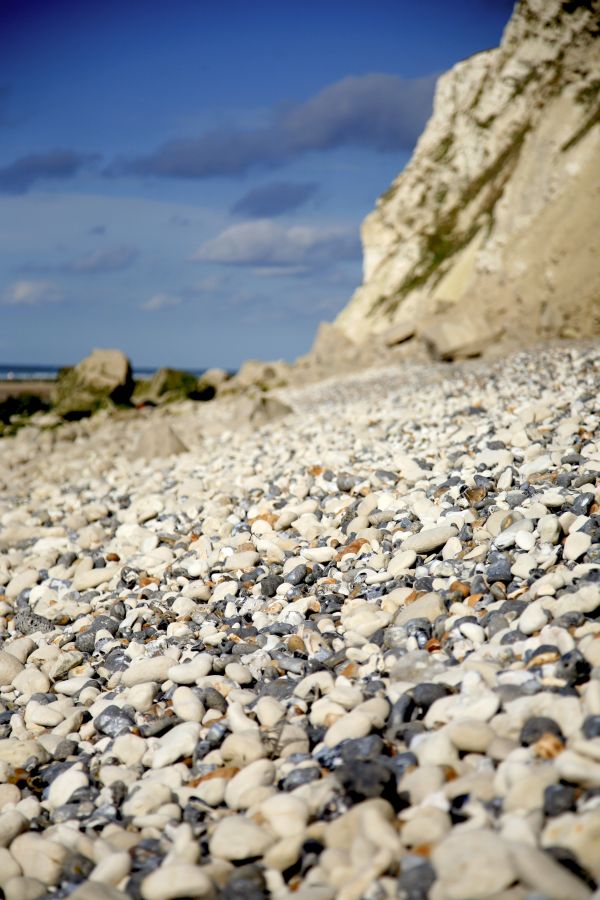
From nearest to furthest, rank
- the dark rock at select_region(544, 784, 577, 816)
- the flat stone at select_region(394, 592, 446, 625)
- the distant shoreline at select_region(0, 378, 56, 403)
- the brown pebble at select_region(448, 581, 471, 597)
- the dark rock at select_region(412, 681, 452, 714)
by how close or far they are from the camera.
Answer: the dark rock at select_region(544, 784, 577, 816)
the dark rock at select_region(412, 681, 452, 714)
the flat stone at select_region(394, 592, 446, 625)
the brown pebble at select_region(448, 581, 471, 597)
the distant shoreline at select_region(0, 378, 56, 403)

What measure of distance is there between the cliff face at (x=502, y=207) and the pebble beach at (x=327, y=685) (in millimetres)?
12598

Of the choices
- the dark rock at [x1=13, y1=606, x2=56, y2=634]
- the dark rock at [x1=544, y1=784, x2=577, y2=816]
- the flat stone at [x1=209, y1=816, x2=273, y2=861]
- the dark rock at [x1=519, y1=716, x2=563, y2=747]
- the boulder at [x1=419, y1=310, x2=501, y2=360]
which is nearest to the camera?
the dark rock at [x1=544, y1=784, x2=577, y2=816]

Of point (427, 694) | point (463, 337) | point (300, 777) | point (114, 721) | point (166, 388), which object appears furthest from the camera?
point (166, 388)

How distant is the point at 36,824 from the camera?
119 inches

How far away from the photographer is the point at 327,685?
11.3 feet

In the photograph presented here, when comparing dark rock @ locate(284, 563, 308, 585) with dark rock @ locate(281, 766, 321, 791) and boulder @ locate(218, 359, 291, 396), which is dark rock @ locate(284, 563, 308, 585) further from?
boulder @ locate(218, 359, 291, 396)

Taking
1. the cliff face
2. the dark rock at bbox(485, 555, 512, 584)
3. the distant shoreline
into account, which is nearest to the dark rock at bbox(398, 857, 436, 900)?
the dark rock at bbox(485, 555, 512, 584)

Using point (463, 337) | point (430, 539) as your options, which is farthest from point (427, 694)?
point (463, 337)

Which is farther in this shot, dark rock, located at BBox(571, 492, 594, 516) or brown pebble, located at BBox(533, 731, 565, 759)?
dark rock, located at BBox(571, 492, 594, 516)

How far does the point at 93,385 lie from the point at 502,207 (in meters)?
19.2

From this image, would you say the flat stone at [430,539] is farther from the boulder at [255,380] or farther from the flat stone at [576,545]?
the boulder at [255,380]

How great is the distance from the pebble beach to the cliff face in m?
12.6

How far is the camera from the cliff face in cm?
1870

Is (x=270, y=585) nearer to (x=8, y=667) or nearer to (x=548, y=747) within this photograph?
(x=8, y=667)
